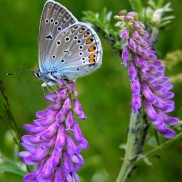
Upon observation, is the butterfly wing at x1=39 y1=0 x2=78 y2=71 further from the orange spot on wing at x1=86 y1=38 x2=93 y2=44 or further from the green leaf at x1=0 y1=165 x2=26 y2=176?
the green leaf at x1=0 y1=165 x2=26 y2=176

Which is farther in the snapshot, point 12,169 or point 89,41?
point 12,169

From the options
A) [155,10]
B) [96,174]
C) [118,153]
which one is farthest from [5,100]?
[118,153]

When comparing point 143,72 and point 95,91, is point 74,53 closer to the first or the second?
point 143,72

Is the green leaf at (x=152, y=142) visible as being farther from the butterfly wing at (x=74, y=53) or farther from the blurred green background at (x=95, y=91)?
the blurred green background at (x=95, y=91)

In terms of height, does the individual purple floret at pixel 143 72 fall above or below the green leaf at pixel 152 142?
above

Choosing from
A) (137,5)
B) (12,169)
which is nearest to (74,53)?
(137,5)

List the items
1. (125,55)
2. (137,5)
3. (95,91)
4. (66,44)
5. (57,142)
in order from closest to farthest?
(57,142)
(125,55)
(66,44)
(137,5)
(95,91)

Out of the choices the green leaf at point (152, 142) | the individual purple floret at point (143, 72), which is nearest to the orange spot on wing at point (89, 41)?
the individual purple floret at point (143, 72)
